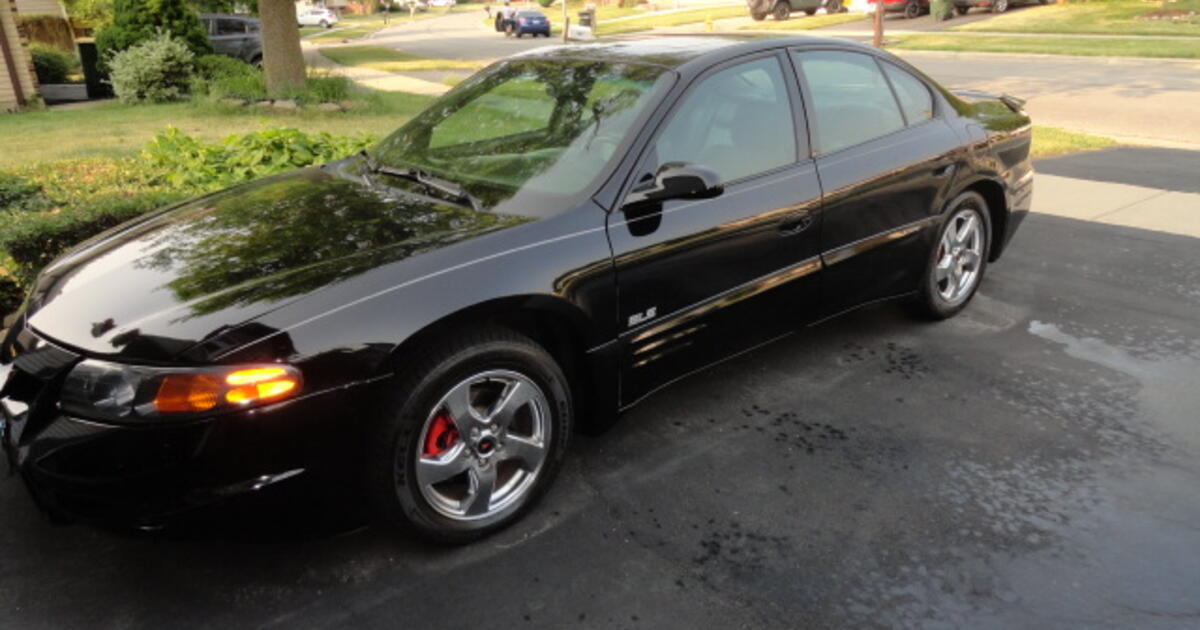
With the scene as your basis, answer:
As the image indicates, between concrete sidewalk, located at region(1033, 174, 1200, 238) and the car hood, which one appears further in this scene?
A: concrete sidewalk, located at region(1033, 174, 1200, 238)

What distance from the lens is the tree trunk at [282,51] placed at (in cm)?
1348

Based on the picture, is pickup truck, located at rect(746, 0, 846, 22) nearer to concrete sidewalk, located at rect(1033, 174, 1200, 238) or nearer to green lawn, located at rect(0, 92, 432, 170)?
green lawn, located at rect(0, 92, 432, 170)

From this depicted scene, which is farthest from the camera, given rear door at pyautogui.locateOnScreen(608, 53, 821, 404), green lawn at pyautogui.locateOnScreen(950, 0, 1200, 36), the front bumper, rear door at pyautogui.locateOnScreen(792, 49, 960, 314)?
green lawn at pyautogui.locateOnScreen(950, 0, 1200, 36)

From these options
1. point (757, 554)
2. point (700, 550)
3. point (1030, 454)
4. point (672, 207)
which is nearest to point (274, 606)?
point (700, 550)

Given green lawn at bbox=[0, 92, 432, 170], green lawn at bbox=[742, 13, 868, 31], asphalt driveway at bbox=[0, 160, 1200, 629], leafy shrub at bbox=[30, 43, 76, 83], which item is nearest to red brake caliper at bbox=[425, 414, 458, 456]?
asphalt driveway at bbox=[0, 160, 1200, 629]

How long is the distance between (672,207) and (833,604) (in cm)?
152

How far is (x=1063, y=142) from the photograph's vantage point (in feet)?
32.6

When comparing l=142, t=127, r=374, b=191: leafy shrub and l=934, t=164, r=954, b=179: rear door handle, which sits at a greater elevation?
l=934, t=164, r=954, b=179: rear door handle

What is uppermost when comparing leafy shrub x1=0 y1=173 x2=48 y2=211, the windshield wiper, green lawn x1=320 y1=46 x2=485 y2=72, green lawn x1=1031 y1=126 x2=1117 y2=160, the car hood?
the windshield wiper

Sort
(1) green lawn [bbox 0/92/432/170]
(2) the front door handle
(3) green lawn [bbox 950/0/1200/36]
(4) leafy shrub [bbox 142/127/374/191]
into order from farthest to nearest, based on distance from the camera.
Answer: (3) green lawn [bbox 950/0/1200/36] < (1) green lawn [bbox 0/92/432/170] < (4) leafy shrub [bbox 142/127/374/191] < (2) the front door handle

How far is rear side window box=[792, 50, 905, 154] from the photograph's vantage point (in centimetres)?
396

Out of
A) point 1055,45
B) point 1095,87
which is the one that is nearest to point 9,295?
point 1095,87

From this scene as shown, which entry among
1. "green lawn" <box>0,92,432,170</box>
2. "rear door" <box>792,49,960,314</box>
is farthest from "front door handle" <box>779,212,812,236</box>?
"green lawn" <box>0,92,432,170</box>

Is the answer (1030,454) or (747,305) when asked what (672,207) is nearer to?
(747,305)
